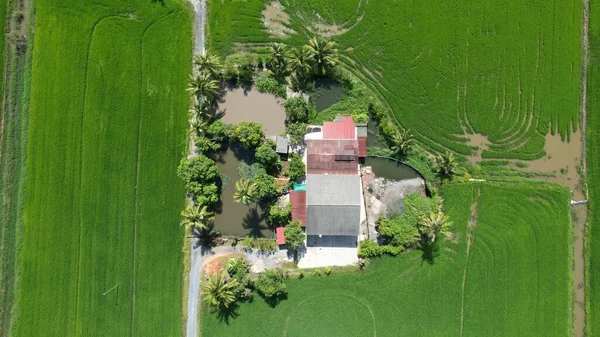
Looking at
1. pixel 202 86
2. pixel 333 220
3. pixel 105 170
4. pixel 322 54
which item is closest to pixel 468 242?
pixel 333 220

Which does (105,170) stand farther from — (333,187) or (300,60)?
(333,187)

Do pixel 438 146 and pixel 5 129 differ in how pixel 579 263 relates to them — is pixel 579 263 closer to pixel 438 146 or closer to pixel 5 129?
pixel 438 146

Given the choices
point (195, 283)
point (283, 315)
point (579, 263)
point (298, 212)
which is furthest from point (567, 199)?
point (195, 283)

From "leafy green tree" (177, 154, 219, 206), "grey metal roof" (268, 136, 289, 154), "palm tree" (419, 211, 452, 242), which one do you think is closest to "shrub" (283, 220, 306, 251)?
"grey metal roof" (268, 136, 289, 154)

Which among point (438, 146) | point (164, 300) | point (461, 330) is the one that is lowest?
point (461, 330)

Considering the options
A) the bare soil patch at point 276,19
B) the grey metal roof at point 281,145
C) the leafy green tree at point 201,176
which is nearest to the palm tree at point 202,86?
the leafy green tree at point 201,176
